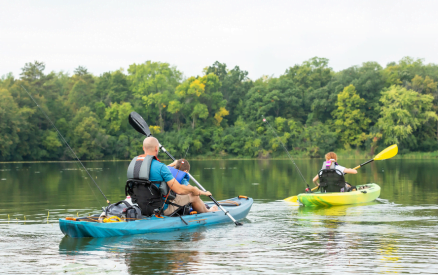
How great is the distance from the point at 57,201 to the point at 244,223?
658 centimetres

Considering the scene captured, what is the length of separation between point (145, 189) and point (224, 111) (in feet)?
184

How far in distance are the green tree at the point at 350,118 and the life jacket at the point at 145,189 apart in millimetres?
50733

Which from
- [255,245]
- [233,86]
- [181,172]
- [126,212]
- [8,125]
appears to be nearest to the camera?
[255,245]

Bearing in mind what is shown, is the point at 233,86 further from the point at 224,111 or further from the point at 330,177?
the point at 330,177

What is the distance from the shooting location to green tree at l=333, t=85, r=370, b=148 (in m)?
58.1

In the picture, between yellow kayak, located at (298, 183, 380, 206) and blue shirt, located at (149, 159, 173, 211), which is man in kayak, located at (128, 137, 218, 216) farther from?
yellow kayak, located at (298, 183, 380, 206)

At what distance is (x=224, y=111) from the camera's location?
64.7m

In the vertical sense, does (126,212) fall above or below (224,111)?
below

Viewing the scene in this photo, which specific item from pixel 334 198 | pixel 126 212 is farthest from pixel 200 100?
pixel 126 212

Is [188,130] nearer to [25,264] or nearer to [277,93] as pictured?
[277,93]

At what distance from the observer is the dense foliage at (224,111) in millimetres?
54250

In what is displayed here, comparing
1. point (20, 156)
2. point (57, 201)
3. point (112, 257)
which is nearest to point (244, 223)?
point (112, 257)

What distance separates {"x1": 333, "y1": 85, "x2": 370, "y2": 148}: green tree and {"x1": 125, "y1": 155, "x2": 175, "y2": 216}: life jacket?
50733mm

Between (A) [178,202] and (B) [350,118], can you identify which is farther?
(B) [350,118]
